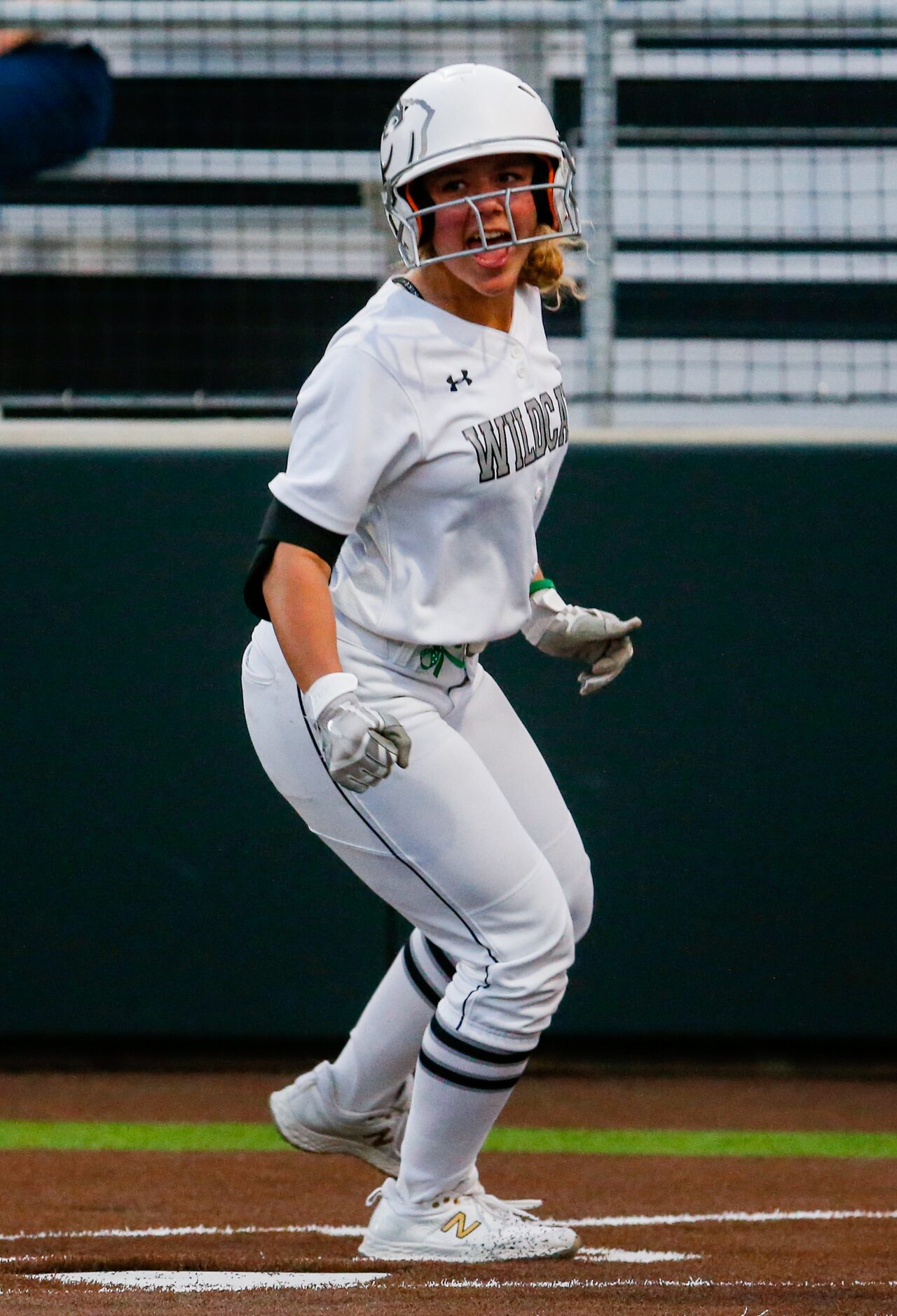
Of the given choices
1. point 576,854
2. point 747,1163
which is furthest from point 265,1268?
point 747,1163

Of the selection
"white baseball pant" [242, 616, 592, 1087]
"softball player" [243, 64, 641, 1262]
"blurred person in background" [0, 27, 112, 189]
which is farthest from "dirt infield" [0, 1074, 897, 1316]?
"blurred person in background" [0, 27, 112, 189]

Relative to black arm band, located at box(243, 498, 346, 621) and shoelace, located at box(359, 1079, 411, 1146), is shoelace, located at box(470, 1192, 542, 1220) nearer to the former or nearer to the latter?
shoelace, located at box(359, 1079, 411, 1146)

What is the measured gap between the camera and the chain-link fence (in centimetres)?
433

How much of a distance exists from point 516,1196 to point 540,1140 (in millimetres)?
547

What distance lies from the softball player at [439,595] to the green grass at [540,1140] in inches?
43.9

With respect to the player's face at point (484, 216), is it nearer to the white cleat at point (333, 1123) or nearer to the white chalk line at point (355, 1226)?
the white cleat at point (333, 1123)

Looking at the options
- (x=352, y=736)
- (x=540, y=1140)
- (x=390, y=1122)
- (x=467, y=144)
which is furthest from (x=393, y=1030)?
(x=467, y=144)

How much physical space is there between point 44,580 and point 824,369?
212cm

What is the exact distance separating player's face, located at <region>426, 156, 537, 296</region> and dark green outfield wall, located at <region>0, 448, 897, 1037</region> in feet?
6.01

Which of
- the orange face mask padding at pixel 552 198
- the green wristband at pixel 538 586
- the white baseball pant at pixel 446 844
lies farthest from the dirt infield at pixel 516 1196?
the orange face mask padding at pixel 552 198

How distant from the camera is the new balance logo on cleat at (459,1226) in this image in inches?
96.5

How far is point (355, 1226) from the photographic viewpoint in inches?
113

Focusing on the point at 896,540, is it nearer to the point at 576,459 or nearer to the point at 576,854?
the point at 576,459

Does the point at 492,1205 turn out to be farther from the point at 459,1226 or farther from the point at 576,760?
the point at 576,760
